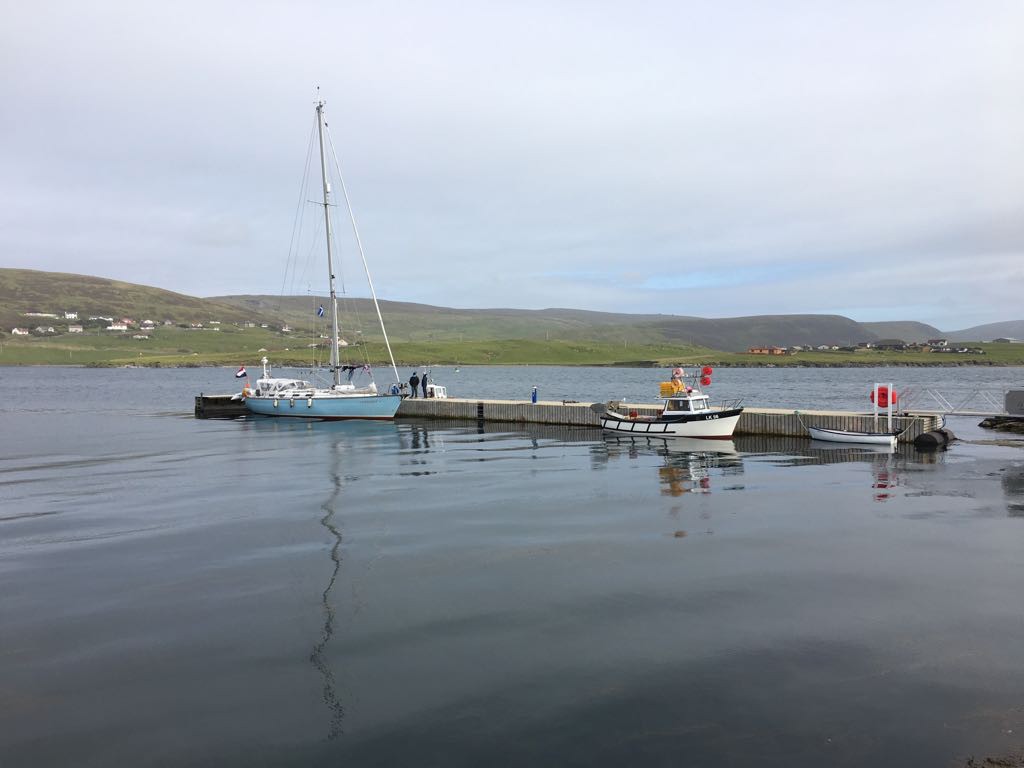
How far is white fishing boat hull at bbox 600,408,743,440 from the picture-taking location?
40.7 m

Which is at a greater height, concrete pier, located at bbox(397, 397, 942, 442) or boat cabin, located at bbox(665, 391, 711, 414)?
boat cabin, located at bbox(665, 391, 711, 414)

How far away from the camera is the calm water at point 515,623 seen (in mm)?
8977

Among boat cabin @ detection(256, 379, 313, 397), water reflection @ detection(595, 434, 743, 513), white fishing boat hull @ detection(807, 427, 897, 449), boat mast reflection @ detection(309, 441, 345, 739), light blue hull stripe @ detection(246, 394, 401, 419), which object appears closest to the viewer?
boat mast reflection @ detection(309, 441, 345, 739)

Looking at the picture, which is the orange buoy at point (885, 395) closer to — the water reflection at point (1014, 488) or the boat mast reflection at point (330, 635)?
the water reflection at point (1014, 488)

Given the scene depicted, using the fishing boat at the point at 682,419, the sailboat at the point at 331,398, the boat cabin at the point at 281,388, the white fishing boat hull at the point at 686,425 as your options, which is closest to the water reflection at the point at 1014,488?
the white fishing boat hull at the point at 686,425

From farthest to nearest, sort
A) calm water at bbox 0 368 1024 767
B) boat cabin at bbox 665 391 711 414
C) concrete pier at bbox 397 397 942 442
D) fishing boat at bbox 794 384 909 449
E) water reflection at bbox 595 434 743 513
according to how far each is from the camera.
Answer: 1. boat cabin at bbox 665 391 711 414
2. concrete pier at bbox 397 397 942 442
3. fishing boat at bbox 794 384 909 449
4. water reflection at bbox 595 434 743 513
5. calm water at bbox 0 368 1024 767

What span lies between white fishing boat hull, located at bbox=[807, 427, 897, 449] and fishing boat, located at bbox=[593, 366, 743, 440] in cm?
458

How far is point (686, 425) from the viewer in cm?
4153

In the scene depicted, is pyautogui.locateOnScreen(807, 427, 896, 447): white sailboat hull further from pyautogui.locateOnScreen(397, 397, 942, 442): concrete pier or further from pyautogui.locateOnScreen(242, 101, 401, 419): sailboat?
pyautogui.locateOnScreen(242, 101, 401, 419): sailboat

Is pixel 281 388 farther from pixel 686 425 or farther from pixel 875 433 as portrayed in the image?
pixel 875 433

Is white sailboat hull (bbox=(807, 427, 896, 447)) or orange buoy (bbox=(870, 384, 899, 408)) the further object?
orange buoy (bbox=(870, 384, 899, 408))

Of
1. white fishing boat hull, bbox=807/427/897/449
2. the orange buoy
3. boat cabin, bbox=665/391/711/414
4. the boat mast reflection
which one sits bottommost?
the boat mast reflection

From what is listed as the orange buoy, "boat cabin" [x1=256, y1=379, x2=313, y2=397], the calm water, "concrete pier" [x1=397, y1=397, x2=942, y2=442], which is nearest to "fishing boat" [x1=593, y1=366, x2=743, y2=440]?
"concrete pier" [x1=397, y1=397, x2=942, y2=442]

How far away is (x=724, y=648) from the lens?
37.8ft
